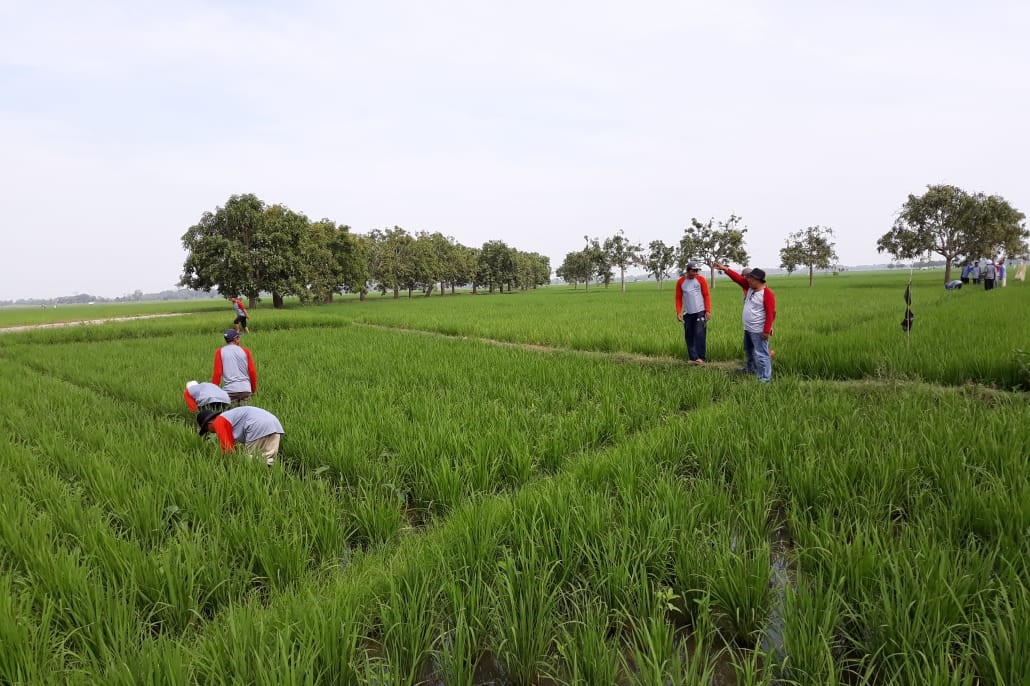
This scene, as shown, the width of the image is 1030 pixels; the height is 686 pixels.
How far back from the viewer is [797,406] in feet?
14.4

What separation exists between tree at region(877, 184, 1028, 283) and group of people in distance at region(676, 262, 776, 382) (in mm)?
33991

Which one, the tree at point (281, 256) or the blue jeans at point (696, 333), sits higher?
the tree at point (281, 256)

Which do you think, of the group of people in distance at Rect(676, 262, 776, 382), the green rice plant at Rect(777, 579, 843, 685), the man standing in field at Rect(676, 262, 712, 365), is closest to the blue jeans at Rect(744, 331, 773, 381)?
the group of people in distance at Rect(676, 262, 776, 382)

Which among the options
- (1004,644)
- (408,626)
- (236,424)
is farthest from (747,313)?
(236,424)

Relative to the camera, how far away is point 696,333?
7.43 metres

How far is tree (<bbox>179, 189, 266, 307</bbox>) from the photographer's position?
31.9 metres

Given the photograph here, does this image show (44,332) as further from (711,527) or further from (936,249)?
(936,249)

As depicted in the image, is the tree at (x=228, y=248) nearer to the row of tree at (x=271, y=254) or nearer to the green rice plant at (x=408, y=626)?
the row of tree at (x=271, y=254)

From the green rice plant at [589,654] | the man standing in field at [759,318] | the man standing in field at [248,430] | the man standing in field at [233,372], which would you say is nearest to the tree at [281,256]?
the man standing in field at [233,372]

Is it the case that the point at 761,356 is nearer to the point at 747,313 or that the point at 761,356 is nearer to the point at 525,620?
the point at 747,313

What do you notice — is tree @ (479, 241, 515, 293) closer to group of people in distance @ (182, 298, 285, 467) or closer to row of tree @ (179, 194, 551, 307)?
row of tree @ (179, 194, 551, 307)

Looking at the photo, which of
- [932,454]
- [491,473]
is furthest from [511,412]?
[932,454]

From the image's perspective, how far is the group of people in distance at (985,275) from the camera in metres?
20.7

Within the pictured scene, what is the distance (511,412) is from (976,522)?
11.6 feet
